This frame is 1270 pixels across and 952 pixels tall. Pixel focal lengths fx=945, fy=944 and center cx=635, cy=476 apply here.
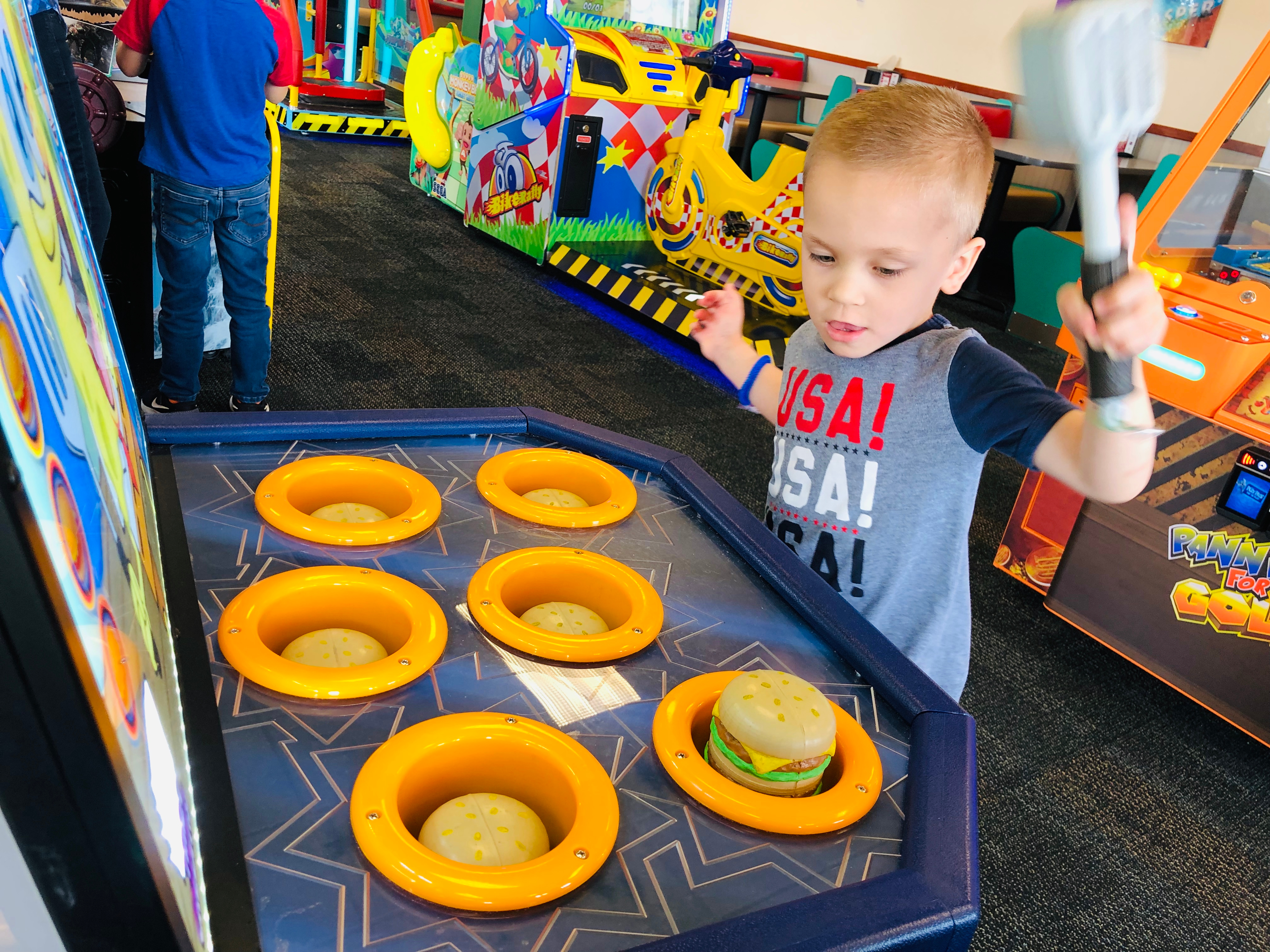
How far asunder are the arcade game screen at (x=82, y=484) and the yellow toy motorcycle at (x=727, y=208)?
3.03 meters

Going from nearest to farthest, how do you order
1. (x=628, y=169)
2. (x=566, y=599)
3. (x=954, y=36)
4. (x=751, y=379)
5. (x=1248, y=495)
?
(x=566, y=599), (x=751, y=379), (x=1248, y=495), (x=628, y=169), (x=954, y=36)

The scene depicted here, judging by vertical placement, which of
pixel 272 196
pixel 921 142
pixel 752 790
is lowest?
pixel 272 196

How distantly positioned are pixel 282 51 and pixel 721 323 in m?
1.59

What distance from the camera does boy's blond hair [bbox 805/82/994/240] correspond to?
0.84m

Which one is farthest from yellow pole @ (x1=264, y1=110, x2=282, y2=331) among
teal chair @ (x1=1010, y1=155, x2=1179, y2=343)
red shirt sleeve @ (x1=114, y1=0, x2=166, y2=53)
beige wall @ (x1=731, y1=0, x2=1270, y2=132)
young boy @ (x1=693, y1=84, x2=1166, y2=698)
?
teal chair @ (x1=1010, y1=155, x2=1179, y2=343)

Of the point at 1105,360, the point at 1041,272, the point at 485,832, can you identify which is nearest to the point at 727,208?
the point at 1041,272

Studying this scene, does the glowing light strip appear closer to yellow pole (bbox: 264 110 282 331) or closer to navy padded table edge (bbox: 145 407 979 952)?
navy padded table edge (bbox: 145 407 979 952)

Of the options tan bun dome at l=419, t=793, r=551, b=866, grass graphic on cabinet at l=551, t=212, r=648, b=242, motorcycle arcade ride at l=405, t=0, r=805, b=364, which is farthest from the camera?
grass graphic on cabinet at l=551, t=212, r=648, b=242

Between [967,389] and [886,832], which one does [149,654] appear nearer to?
[886,832]

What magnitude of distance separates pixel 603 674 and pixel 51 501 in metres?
0.57

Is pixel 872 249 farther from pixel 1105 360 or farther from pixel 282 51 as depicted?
pixel 282 51

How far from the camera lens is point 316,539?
88 centimetres

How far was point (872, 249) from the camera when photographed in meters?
0.85

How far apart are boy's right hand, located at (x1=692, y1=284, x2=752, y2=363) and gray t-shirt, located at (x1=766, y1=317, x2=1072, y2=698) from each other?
70 millimetres
